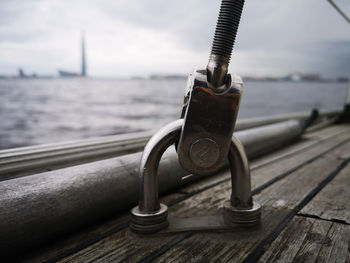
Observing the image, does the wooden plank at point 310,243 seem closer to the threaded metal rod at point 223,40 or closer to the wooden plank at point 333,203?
the wooden plank at point 333,203

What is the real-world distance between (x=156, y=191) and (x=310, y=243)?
1.37 feet

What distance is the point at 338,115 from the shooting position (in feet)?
12.6

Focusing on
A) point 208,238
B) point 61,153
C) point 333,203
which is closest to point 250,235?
point 208,238

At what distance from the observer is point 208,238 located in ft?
2.42

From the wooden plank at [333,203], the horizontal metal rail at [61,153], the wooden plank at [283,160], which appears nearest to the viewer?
the wooden plank at [333,203]

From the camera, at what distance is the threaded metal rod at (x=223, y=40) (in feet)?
2.18

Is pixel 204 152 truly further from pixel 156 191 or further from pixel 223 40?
pixel 223 40

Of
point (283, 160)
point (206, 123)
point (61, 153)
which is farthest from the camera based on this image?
point (283, 160)

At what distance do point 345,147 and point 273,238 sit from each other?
5.31 feet

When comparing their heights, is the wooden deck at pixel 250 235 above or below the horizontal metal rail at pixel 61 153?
below

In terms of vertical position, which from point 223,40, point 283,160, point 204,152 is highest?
point 223,40

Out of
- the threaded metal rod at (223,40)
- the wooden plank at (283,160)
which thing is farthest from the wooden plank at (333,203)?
the threaded metal rod at (223,40)

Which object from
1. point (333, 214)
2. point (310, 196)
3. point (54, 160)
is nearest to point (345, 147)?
point (310, 196)

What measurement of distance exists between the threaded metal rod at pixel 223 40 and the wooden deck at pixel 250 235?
15.9 inches
